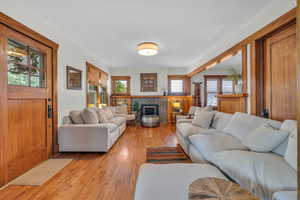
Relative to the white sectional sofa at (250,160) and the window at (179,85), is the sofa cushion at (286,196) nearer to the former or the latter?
the white sectional sofa at (250,160)

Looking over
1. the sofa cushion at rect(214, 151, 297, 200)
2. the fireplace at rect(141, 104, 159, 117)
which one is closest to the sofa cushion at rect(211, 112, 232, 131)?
the sofa cushion at rect(214, 151, 297, 200)

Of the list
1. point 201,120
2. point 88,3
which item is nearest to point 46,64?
point 88,3

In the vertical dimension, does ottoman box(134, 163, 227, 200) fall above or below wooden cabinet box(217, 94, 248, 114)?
below

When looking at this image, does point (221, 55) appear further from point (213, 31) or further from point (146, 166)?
point (146, 166)

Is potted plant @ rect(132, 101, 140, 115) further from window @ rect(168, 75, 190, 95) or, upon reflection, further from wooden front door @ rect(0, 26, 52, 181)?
wooden front door @ rect(0, 26, 52, 181)

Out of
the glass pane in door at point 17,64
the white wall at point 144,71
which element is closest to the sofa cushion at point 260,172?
the glass pane in door at point 17,64

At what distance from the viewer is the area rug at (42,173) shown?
2072 millimetres

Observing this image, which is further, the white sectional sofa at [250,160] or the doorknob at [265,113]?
the doorknob at [265,113]

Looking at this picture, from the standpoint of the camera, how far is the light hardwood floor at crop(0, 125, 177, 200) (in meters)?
1.81

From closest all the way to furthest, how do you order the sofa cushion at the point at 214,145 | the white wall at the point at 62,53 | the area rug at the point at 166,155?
the sofa cushion at the point at 214,145
the white wall at the point at 62,53
the area rug at the point at 166,155

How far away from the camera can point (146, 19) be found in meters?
2.70

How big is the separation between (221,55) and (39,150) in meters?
4.32

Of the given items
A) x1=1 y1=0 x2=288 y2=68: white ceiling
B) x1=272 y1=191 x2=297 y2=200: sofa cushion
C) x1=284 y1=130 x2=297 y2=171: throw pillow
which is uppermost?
→ x1=1 y1=0 x2=288 y2=68: white ceiling

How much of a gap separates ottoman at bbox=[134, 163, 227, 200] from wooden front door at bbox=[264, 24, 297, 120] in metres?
1.62
